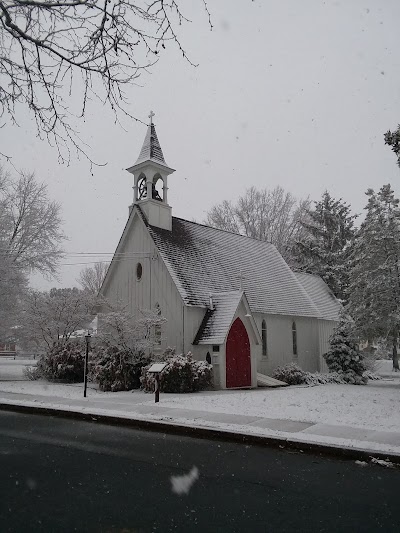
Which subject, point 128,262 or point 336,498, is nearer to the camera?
point 336,498

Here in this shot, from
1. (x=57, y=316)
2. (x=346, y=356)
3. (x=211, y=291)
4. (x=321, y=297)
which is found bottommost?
(x=346, y=356)

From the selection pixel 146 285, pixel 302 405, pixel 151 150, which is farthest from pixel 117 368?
pixel 151 150

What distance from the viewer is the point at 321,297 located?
33219mm

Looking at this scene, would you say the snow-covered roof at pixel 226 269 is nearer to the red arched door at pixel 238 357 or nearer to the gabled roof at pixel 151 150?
the red arched door at pixel 238 357

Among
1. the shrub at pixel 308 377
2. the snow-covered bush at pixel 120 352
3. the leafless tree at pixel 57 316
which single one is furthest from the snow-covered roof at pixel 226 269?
the leafless tree at pixel 57 316

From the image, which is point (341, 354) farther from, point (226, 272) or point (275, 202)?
point (275, 202)

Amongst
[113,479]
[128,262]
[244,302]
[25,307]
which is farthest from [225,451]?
[25,307]

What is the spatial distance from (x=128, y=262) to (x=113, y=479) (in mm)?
18437

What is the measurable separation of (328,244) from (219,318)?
28.2 meters

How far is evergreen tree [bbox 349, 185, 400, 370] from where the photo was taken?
2264 centimetres

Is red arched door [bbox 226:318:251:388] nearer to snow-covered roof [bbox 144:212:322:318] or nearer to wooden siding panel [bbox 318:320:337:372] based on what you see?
snow-covered roof [bbox 144:212:322:318]

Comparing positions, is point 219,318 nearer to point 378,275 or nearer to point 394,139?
point 378,275

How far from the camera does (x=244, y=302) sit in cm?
2144

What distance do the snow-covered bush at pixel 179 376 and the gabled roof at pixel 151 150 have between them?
11623 millimetres
